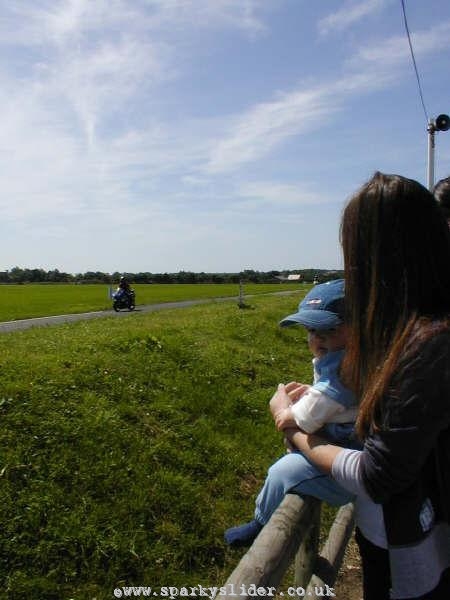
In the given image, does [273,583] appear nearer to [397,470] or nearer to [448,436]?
[397,470]

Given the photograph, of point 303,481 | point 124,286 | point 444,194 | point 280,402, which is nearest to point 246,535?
point 303,481

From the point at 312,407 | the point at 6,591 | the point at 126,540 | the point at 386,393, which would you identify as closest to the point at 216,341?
the point at 126,540

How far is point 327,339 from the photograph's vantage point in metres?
2.23

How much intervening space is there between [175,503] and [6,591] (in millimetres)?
1487

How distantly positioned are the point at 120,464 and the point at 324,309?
3108 millimetres

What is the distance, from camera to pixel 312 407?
1980mm

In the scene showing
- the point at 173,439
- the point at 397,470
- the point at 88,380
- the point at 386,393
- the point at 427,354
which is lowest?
the point at 173,439

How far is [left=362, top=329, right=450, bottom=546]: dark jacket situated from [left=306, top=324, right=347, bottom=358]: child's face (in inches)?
28.5

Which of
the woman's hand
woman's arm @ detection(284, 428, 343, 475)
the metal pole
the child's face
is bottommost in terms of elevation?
woman's arm @ detection(284, 428, 343, 475)

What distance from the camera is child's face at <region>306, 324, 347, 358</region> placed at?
86.1 inches

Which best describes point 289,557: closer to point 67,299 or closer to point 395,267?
point 395,267

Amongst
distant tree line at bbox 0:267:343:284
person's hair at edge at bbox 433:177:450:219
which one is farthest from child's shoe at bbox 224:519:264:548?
distant tree line at bbox 0:267:343:284

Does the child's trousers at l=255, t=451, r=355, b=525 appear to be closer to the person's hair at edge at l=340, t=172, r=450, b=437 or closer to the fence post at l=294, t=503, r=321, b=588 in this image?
A: the fence post at l=294, t=503, r=321, b=588

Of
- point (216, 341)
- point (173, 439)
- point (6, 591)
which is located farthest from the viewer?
point (216, 341)
